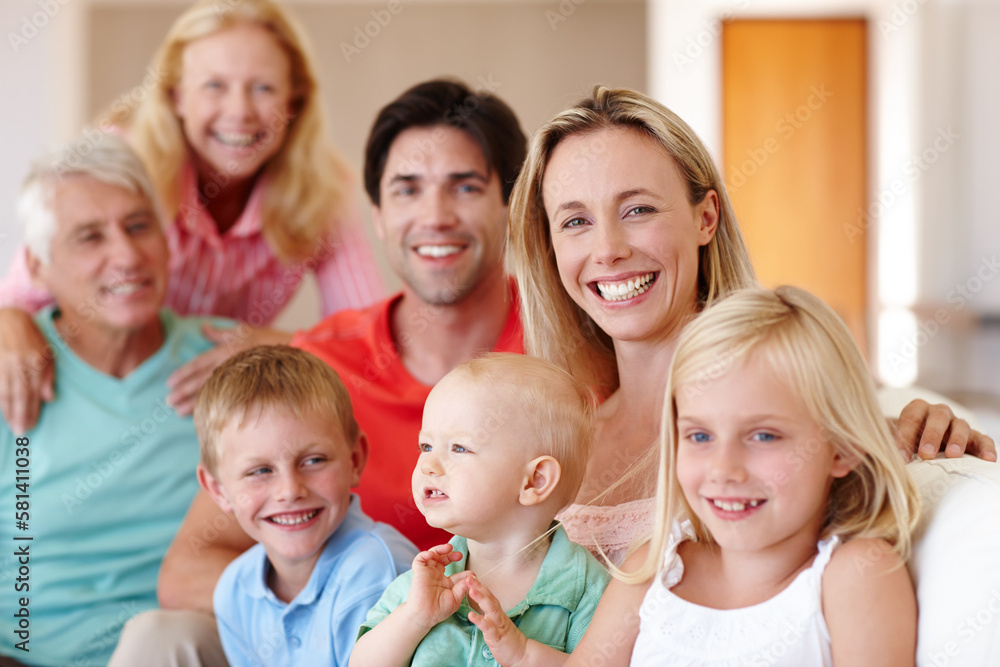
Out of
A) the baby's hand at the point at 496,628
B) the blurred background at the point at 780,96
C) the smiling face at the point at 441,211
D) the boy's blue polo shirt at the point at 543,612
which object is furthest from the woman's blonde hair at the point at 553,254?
the blurred background at the point at 780,96

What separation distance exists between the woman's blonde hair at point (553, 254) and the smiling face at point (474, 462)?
1.47 feet

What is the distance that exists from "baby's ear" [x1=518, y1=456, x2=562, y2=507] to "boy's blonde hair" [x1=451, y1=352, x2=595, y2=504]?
0.05 ft

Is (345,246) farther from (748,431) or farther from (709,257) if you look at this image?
(748,431)

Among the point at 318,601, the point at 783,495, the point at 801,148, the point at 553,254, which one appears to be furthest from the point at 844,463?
the point at 801,148

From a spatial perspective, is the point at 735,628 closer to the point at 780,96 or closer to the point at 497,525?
the point at 497,525

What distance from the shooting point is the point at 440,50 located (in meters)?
6.19

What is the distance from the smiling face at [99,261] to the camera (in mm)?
2154

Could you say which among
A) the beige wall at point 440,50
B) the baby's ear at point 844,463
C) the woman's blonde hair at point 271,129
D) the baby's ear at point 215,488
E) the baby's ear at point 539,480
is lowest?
the baby's ear at point 215,488

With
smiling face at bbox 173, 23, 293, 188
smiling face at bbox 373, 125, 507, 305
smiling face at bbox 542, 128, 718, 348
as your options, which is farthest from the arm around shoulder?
smiling face at bbox 173, 23, 293, 188

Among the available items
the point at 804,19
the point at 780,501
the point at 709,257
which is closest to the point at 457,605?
the point at 780,501

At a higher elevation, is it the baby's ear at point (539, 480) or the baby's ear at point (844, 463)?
the baby's ear at point (844, 463)

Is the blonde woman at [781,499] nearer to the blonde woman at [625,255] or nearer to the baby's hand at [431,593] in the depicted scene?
the baby's hand at [431,593]

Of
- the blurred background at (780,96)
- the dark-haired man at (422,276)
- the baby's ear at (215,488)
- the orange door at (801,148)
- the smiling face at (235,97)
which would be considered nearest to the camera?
the baby's ear at (215,488)

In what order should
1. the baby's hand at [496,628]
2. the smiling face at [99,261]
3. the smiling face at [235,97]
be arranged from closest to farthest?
the baby's hand at [496,628], the smiling face at [99,261], the smiling face at [235,97]
